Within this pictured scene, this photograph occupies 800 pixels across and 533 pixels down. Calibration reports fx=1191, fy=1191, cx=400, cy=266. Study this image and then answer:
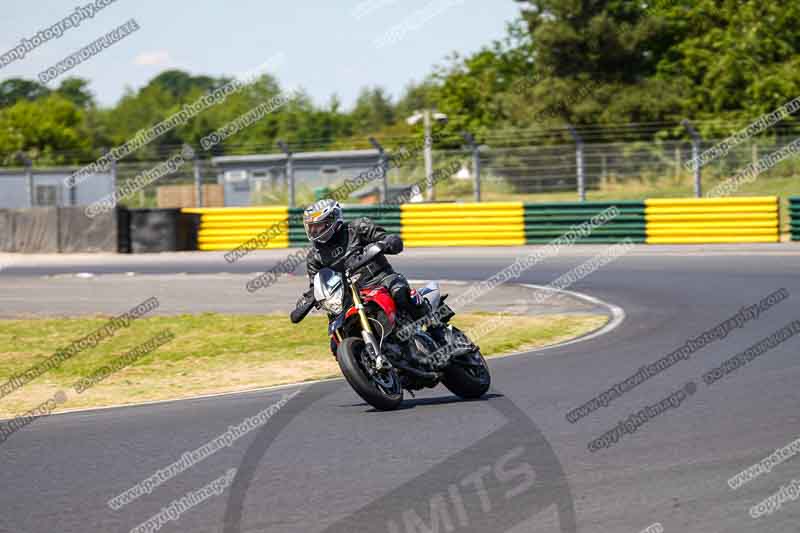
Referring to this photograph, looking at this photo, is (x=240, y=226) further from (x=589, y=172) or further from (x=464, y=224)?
(x=589, y=172)

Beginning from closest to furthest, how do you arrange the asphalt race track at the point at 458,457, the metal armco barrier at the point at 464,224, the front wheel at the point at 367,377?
1. the asphalt race track at the point at 458,457
2. the front wheel at the point at 367,377
3. the metal armco barrier at the point at 464,224

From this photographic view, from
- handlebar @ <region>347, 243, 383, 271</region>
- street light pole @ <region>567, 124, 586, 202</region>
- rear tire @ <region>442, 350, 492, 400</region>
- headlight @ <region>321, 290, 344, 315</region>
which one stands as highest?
street light pole @ <region>567, 124, 586, 202</region>

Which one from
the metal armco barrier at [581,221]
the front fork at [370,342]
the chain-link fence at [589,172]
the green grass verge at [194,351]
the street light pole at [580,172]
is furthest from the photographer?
the street light pole at [580,172]

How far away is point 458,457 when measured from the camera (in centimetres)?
691

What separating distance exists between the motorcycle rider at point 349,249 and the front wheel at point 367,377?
0.49 m

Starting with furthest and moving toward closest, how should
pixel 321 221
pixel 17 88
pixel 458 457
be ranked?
pixel 17 88, pixel 321 221, pixel 458 457

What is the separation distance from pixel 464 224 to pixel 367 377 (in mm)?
19026

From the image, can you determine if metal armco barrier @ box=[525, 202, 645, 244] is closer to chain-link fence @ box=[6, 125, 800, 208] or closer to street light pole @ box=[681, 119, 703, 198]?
chain-link fence @ box=[6, 125, 800, 208]

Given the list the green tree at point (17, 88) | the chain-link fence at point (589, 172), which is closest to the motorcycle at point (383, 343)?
the chain-link fence at point (589, 172)

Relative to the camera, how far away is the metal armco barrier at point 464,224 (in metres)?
27.0

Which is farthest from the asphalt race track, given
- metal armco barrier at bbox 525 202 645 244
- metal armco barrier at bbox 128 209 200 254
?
metal armco barrier at bbox 128 209 200 254

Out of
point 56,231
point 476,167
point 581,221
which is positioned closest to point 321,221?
point 581,221

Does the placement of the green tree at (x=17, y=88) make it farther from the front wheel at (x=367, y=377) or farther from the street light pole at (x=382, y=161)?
the front wheel at (x=367, y=377)

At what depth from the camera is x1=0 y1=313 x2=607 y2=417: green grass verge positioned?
36.0ft
